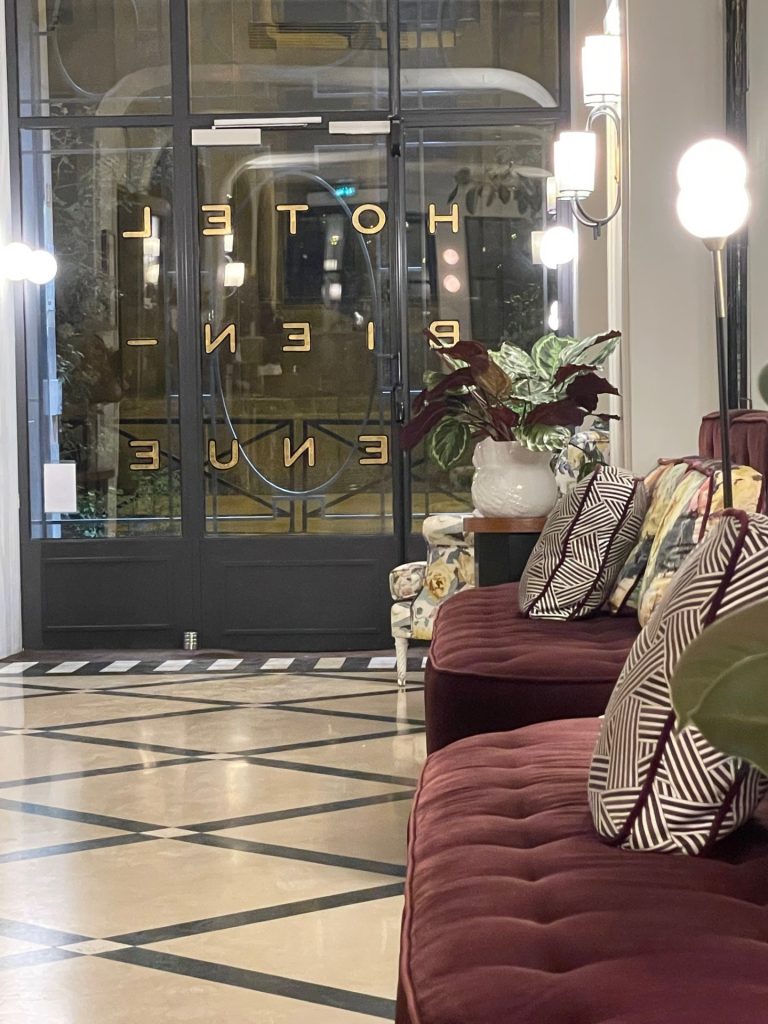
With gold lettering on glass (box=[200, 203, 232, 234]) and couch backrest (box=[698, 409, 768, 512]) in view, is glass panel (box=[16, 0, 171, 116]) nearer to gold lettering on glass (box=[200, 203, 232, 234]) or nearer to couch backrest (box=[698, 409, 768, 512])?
gold lettering on glass (box=[200, 203, 232, 234])

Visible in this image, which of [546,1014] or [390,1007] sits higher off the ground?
[546,1014]

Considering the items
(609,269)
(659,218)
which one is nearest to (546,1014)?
(659,218)

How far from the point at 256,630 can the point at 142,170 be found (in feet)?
7.40

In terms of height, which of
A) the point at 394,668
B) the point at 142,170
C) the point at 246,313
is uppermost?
the point at 142,170

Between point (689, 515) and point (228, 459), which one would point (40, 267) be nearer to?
point (228, 459)

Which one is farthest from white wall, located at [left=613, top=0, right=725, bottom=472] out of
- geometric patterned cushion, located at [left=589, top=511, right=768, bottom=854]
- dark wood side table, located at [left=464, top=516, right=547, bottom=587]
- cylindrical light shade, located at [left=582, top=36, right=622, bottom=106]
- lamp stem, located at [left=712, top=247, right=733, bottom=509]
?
geometric patterned cushion, located at [left=589, top=511, right=768, bottom=854]

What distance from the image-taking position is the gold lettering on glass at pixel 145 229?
6535 millimetres

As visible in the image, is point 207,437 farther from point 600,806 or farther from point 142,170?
point 600,806

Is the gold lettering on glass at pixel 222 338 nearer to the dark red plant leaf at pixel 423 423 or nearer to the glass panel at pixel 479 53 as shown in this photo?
the glass panel at pixel 479 53

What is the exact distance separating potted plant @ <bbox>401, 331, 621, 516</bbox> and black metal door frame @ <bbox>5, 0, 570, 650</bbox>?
1987 mm

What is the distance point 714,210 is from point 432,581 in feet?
9.46

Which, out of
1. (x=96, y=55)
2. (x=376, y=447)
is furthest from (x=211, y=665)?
(x=96, y=55)

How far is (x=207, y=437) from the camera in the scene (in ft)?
21.5

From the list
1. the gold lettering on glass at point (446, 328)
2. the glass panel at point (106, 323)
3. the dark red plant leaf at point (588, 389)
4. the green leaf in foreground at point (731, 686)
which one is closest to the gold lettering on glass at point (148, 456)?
the glass panel at point (106, 323)
